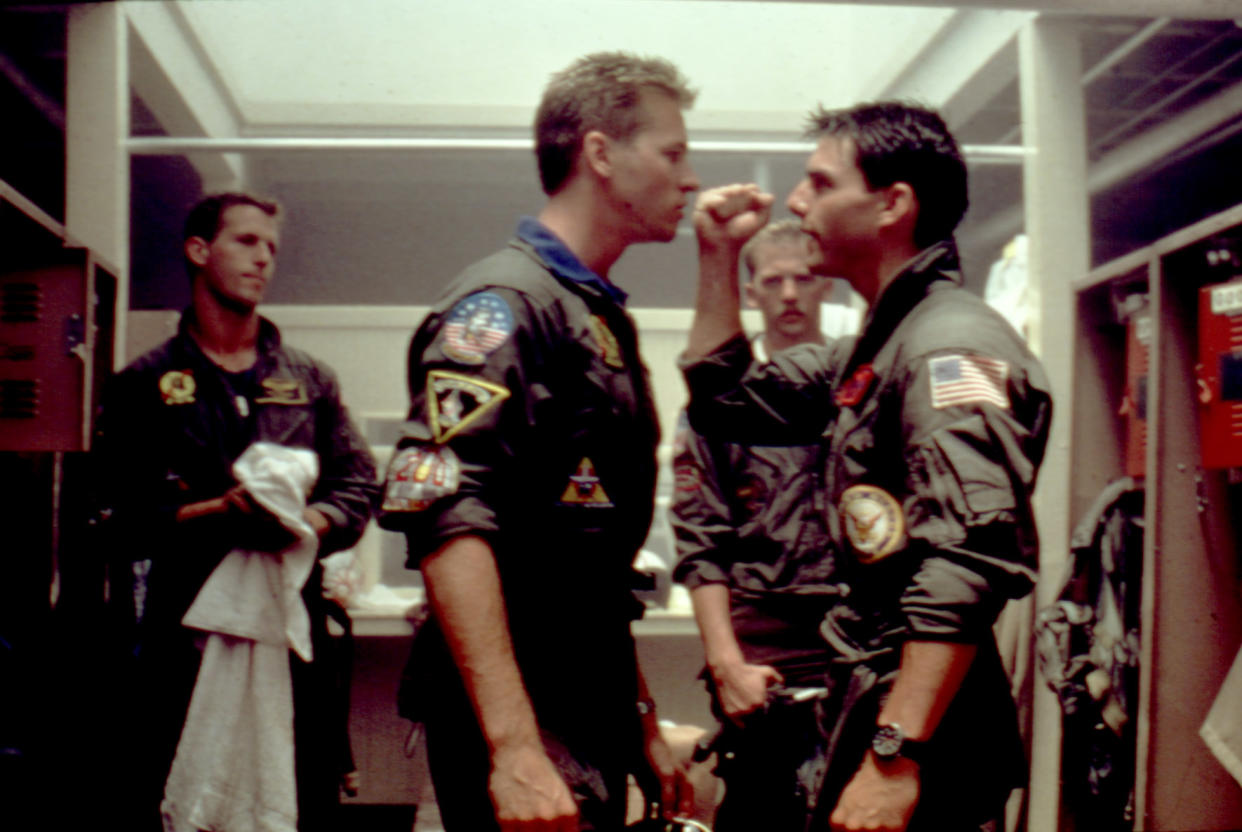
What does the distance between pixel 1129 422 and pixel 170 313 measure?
2.92 m

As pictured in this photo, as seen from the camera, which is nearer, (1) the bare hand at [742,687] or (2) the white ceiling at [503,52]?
(1) the bare hand at [742,687]

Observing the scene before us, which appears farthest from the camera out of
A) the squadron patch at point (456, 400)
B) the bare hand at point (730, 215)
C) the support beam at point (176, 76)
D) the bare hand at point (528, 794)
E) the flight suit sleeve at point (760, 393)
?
the support beam at point (176, 76)

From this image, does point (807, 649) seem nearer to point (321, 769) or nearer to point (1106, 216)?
point (321, 769)

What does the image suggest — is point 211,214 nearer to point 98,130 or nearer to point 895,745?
point 98,130

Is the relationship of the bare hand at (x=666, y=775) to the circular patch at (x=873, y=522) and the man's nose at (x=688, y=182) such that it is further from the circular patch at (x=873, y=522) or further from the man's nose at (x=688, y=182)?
the man's nose at (x=688, y=182)

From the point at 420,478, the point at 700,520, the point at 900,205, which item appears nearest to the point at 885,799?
the point at 420,478

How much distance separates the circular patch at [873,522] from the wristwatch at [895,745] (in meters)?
0.28

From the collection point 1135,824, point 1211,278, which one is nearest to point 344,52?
point 1211,278

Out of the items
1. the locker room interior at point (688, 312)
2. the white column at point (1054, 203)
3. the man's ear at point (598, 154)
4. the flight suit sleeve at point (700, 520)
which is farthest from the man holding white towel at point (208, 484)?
the white column at point (1054, 203)

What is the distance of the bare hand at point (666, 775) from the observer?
6.35 feet

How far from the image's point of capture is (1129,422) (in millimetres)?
3025

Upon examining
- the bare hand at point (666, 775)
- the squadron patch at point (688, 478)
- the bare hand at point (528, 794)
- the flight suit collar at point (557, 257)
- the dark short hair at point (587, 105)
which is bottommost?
the bare hand at point (666, 775)

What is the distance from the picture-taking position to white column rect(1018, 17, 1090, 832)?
11.0 ft

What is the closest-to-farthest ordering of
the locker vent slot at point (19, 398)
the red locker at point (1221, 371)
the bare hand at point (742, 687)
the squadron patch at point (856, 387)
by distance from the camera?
1. the squadron patch at point (856, 387)
2. the red locker at point (1221, 371)
3. the bare hand at point (742, 687)
4. the locker vent slot at point (19, 398)
